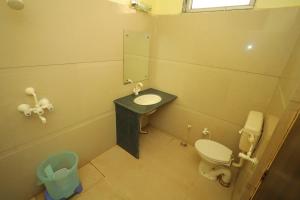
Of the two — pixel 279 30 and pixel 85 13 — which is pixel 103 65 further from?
pixel 279 30

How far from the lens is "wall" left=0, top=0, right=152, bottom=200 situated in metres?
1.04

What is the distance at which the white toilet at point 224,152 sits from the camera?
125 cm

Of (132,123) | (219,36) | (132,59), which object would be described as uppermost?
(219,36)

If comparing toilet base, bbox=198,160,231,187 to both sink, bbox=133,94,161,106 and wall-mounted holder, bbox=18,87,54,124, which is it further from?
wall-mounted holder, bbox=18,87,54,124

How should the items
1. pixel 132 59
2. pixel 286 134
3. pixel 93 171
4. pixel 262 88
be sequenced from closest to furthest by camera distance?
pixel 286 134 < pixel 262 88 < pixel 93 171 < pixel 132 59

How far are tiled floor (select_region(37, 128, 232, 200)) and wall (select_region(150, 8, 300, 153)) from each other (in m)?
0.49

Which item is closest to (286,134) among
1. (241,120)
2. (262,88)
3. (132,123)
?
(262,88)

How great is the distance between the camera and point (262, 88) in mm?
1498

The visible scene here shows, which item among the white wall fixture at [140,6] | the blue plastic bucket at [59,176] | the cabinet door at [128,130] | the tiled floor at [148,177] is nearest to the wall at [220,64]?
the white wall fixture at [140,6]

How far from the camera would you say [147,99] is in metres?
2.10

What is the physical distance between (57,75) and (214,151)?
180 centimetres

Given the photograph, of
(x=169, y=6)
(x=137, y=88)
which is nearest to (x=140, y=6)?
(x=169, y=6)

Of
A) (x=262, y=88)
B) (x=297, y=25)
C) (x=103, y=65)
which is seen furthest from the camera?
(x=103, y=65)

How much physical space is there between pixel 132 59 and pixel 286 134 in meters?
1.68
